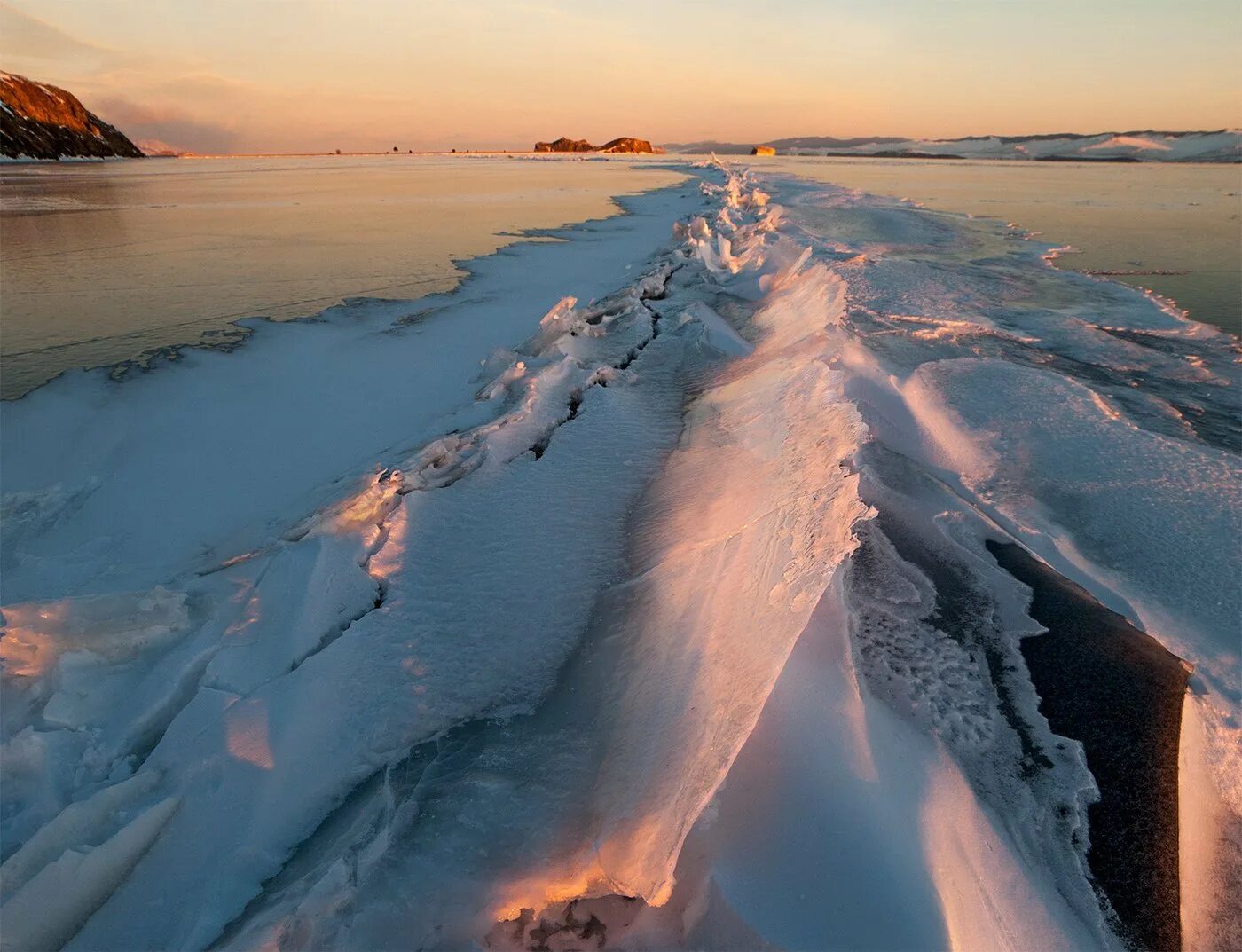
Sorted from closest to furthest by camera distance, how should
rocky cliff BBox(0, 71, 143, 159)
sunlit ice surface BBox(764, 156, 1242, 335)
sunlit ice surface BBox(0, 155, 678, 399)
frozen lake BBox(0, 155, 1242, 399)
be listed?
1. sunlit ice surface BBox(0, 155, 678, 399)
2. frozen lake BBox(0, 155, 1242, 399)
3. sunlit ice surface BBox(764, 156, 1242, 335)
4. rocky cliff BBox(0, 71, 143, 159)

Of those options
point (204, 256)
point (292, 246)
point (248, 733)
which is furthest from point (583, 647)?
point (292, 246)

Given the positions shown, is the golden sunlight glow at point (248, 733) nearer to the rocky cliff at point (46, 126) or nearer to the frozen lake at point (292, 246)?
the frozen lake at point (292, 246)

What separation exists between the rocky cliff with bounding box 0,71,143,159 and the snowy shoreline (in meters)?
44.1

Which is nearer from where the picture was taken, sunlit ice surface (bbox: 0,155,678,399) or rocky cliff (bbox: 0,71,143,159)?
sunlit ice surface (bbox: 0,155,678,399)

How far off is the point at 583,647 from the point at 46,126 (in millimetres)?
53582

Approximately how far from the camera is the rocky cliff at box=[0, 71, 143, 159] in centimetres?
3297

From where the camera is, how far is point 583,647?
1.85m

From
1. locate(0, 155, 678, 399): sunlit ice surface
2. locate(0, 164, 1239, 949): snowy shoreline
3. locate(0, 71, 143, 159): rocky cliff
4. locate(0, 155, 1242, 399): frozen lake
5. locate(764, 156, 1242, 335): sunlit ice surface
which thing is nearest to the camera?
locate(0, 164, 1239, 949): snowy shoreline

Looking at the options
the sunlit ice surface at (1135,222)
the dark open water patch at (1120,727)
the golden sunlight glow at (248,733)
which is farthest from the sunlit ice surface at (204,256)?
the sunlit ice surface at (1135,222)

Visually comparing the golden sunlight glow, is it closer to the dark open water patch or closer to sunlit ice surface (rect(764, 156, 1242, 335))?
the dark open water patch

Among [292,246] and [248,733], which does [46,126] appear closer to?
[292,246]

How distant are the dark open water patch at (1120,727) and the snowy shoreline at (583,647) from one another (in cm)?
5

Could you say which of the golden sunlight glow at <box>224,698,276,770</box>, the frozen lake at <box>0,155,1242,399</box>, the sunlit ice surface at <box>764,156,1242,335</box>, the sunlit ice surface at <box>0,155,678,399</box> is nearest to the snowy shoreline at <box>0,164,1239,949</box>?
the golden sunlight glow at <box>224,698,276,770</box>

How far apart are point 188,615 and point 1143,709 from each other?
261cm
